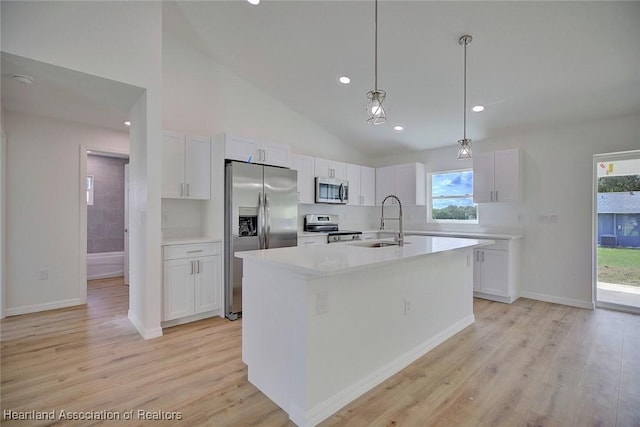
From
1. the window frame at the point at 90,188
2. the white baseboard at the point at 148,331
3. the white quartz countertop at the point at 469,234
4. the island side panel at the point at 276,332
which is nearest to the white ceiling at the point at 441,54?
the white quartz countertop at the point at 469,234

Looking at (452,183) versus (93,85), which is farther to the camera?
(452,183)

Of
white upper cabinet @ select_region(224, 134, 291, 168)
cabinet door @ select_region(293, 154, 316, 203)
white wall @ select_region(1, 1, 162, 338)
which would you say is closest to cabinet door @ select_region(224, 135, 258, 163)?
white upper cabinet @ select_region(224, 134, 291, 168)

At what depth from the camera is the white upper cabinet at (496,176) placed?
445 centimetres

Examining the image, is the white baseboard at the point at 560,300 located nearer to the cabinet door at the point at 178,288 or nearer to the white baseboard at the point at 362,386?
the white baseboard at the point at 362,386

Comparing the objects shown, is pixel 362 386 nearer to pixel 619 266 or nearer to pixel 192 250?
pixel 192 250

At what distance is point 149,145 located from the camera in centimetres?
307

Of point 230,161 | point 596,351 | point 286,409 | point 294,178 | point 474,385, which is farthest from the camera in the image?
point 294,178

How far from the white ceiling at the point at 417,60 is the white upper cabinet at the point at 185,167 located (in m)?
0.63

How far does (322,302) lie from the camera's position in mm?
1898

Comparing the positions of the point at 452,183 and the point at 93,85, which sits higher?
the point at 93,85

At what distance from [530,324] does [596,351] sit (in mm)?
702

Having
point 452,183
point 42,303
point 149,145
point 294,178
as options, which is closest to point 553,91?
point 452,183

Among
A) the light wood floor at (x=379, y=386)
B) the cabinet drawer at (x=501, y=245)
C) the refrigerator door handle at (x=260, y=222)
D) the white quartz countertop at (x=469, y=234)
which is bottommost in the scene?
the light wood floor at (x=379, y=386)

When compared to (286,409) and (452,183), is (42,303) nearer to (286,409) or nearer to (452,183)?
(286,409)
